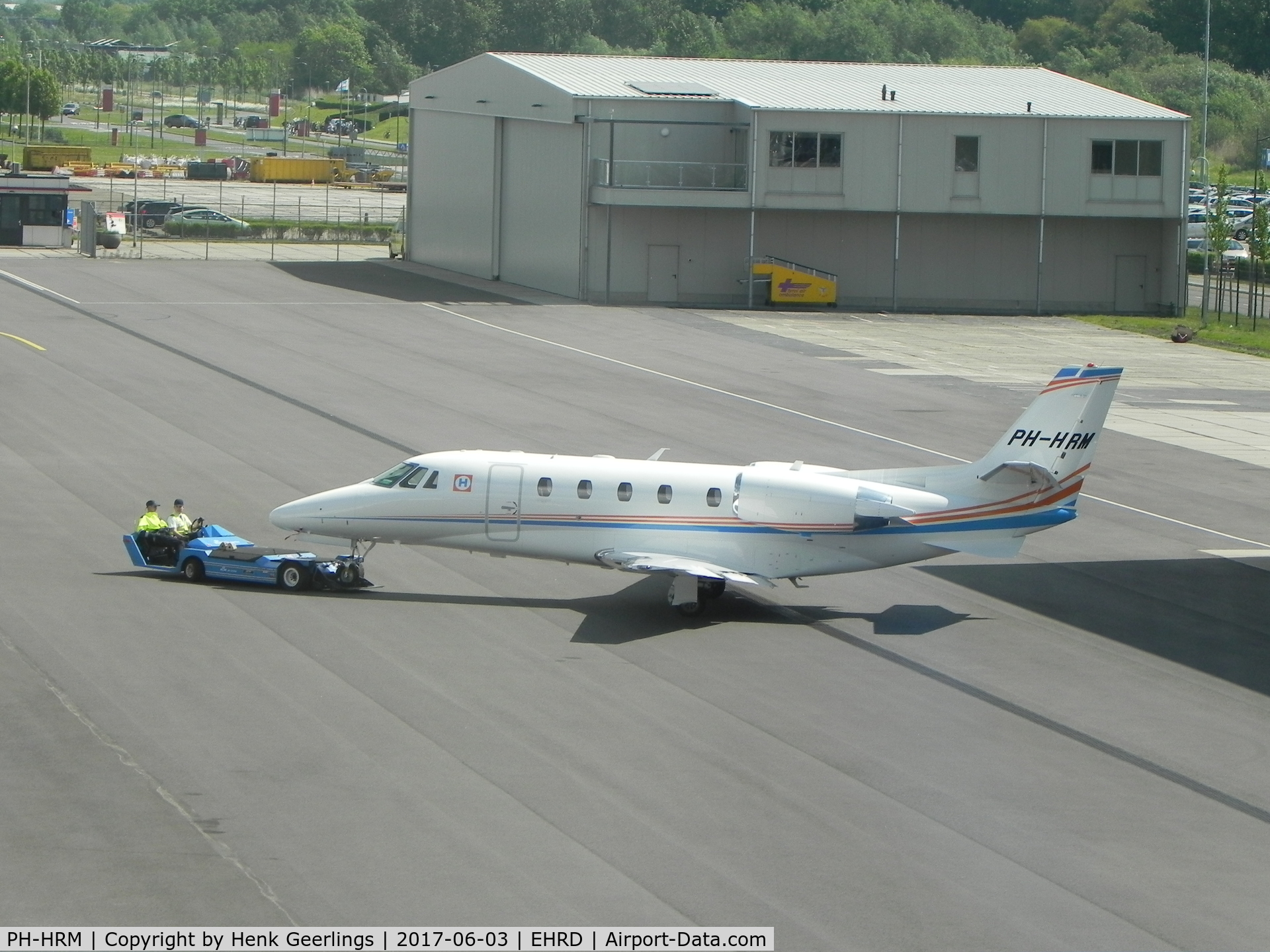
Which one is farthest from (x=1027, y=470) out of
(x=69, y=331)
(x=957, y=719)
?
(x=69, y=331)

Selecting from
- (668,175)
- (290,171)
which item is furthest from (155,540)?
(290,171)

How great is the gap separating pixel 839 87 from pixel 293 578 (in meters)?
60.3

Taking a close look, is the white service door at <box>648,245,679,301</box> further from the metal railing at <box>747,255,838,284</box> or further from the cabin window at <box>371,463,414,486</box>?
the cabin window at <box>371,463,414,486</box>

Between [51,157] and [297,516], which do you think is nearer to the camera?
[297,516]

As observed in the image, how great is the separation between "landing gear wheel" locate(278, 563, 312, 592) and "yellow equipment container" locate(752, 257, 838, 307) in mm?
51758

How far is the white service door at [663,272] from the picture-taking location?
80.2m

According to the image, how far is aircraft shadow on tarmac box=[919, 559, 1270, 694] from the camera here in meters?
29.1

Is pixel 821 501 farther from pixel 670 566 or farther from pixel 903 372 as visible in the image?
pixel 903 372

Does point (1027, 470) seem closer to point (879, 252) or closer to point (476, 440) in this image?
point (476, 440)

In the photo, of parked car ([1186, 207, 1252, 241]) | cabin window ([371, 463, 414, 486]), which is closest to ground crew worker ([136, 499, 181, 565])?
cabin window ([371, 463, 414, 486])

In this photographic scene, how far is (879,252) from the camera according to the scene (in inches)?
3206

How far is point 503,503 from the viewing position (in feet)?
99.4

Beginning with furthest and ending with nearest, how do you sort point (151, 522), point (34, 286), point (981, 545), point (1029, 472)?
point (34, 286) → point (151, 522) → point (981, 545) → point (1029, 472)

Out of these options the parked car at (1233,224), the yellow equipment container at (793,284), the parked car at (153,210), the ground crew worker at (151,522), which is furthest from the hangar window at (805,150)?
the ground crew worker at (151,522)
